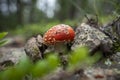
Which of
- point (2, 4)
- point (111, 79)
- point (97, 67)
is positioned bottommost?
point (111, 79)

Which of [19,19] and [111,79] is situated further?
[19,19]

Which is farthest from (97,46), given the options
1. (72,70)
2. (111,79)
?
(72,70)

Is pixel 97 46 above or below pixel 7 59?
below

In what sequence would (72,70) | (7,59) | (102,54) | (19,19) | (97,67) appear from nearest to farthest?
(72,70) < (97,67) < (102,54) < (7,59) < (19,19)

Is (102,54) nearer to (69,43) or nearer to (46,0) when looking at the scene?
(69,43)

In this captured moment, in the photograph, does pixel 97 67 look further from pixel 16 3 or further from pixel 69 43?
pixel 16 3

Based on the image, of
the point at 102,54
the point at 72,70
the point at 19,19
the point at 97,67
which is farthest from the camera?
the point at 19,19
